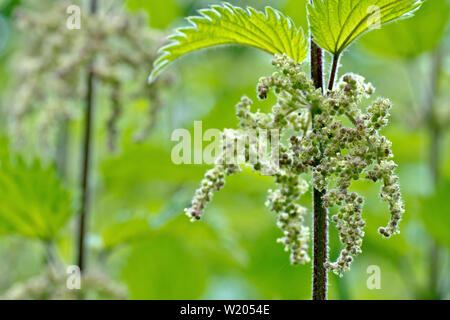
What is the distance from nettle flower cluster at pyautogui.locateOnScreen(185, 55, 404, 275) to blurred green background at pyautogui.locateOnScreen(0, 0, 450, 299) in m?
0.72

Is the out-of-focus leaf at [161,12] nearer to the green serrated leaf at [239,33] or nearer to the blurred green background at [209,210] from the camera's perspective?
the blurred green background at [209,210]

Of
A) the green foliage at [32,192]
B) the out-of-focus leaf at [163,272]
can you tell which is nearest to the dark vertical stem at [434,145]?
the out-of-focus leaf at [163,272]

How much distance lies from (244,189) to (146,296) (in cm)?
72

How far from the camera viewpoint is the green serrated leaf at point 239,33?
3.36 feet

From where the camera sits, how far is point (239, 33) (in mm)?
1083

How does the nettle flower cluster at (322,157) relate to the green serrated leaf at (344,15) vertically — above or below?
below

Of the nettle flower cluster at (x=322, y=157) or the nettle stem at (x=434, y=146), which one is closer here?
the nettle flower cluster at (x=322, y=157)

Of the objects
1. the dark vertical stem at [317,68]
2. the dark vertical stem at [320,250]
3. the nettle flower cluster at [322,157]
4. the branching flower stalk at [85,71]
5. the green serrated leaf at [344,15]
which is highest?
the branching flower stalk at [85,71]

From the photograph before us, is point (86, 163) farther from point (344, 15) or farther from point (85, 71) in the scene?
point (344, 15)

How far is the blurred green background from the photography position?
1842 millimetres

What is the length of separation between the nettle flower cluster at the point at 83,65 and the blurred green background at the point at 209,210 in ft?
0.37

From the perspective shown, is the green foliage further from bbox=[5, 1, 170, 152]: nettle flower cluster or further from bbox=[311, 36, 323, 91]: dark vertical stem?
bbox=[311, 36, 323, 91]: dark vertical stem

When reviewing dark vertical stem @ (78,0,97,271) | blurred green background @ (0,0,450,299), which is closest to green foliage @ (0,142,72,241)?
blurred green background @ (0,0,450,299)
